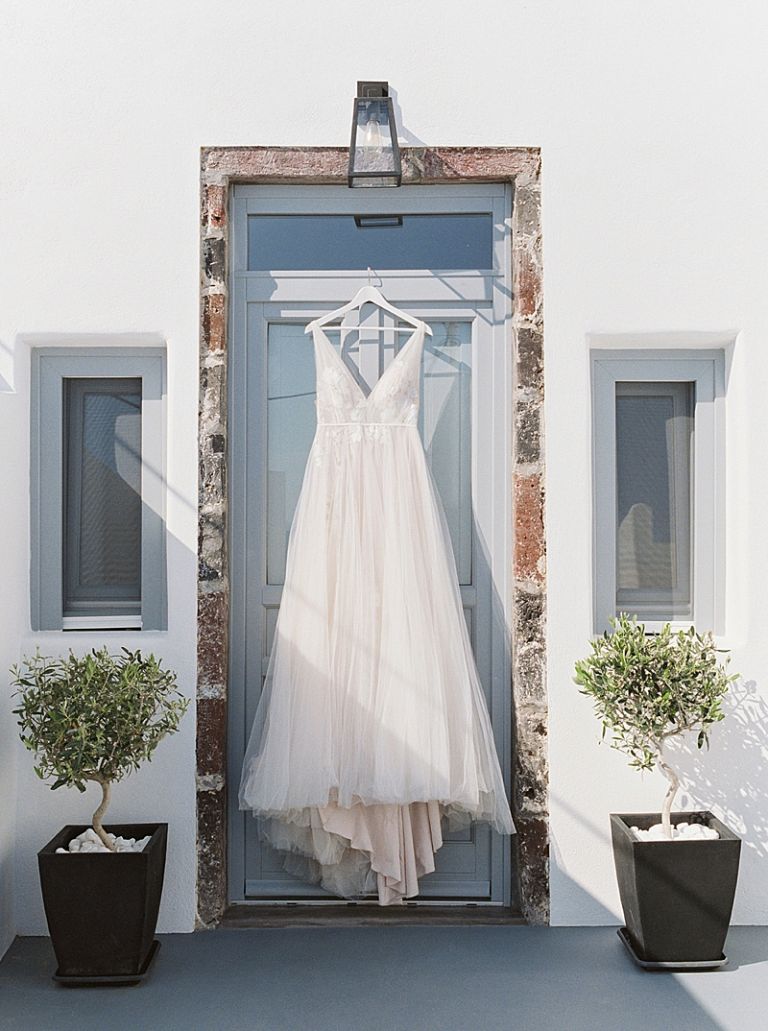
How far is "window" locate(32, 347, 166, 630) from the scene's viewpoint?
3.19 meters

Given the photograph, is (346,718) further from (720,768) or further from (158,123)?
(158,123)

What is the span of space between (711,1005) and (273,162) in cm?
268

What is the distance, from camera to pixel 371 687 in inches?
117

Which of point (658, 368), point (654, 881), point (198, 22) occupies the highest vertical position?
point (198, 22)

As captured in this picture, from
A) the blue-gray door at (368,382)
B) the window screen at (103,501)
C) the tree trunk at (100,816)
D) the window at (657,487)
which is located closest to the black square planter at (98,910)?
the tree trunk at (100,816)

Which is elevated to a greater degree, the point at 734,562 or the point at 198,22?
the point at 198,22

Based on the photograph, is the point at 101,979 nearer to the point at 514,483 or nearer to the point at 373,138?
the point at 514,483

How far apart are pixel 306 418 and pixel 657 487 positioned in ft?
3.82

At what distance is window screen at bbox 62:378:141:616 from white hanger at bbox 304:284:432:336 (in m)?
0.65

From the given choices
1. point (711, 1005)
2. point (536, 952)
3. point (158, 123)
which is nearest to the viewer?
point (711, 1005)

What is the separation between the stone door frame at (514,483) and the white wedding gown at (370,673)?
15 cm

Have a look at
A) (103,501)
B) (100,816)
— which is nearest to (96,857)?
(100,816)

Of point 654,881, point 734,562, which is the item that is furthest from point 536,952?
point 734,562

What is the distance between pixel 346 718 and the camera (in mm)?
2971
